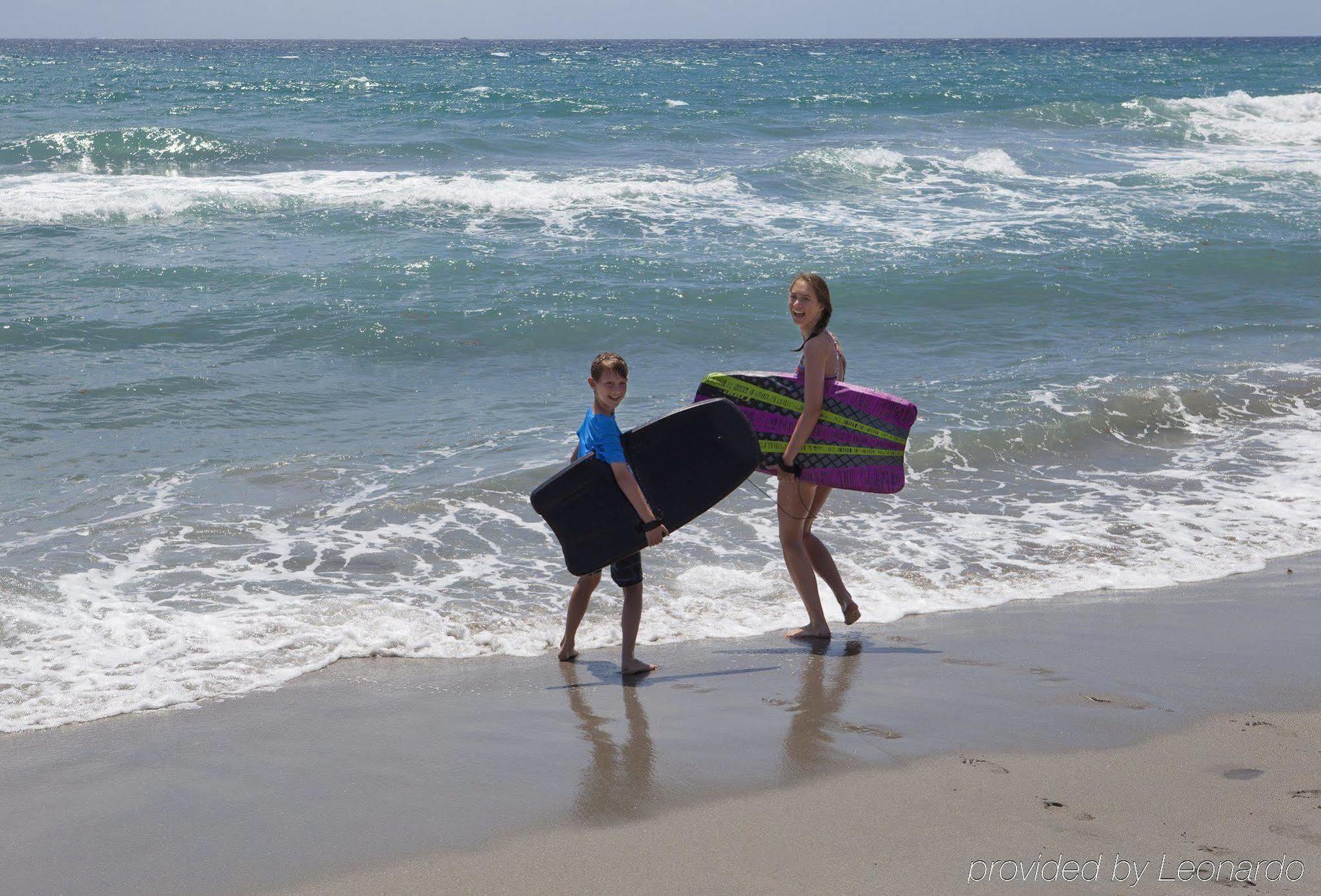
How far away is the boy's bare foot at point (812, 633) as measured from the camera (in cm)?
505

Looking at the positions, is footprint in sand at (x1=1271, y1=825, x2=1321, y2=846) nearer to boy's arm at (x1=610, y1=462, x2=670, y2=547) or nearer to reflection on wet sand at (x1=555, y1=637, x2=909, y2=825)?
reflection on wet sand at (x1=555, y1=637, x2=909, y2=825)

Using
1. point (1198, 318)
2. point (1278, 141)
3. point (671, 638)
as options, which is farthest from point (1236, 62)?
point (671, 638)

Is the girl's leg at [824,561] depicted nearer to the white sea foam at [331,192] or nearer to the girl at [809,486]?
the girl at [809,486]

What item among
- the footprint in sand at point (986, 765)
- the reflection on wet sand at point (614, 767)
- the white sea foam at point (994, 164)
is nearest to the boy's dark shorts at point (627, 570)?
the reflection on wet sand at point (614, 767)

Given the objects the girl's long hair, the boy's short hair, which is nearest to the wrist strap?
the girl's long hair

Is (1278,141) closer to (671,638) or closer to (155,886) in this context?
(671,638)

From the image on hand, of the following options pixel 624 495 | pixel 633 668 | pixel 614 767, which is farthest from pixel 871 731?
pixel 624 495

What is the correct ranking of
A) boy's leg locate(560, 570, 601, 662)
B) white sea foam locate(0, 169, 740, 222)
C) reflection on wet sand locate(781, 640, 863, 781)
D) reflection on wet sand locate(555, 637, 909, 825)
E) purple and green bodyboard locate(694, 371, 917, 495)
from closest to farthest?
reflection on wet sand locate(555, 637, 909, 825)
reflection on wet sand locate(781, 640, 863, 781)
boy's leg locate(560, 570, 601, 662)
purple and green bodyboard locate(694, 371, 917, 495)
white sea foam locate(0, 169, 740, 222)

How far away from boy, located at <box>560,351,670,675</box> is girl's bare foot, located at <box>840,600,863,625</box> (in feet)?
3.17

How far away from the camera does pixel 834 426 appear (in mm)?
5141

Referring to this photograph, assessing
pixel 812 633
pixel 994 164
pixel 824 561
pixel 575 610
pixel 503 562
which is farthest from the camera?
pixel 994 164

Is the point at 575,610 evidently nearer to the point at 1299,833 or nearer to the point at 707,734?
the point at 707,734

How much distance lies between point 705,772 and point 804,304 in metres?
2.05

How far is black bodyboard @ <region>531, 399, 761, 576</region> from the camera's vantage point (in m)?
4.60
